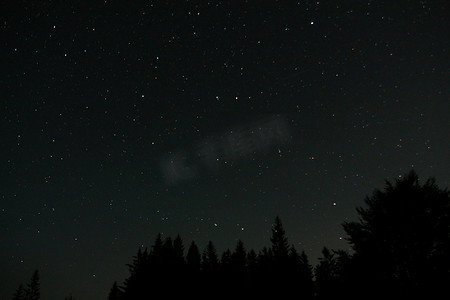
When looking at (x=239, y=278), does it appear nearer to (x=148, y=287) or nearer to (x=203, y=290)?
(x=203, y=290)

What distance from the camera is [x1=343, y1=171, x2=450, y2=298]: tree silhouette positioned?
8.93 meters

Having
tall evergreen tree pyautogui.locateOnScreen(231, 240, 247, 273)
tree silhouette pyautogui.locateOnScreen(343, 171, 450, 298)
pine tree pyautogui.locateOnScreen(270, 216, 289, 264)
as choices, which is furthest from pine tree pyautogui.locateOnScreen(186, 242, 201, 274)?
tree silhouette pyautogui.locateOnScreen(343, 171, 450, 298)

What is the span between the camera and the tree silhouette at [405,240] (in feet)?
29.3

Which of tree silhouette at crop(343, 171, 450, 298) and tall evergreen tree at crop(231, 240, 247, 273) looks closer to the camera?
tree silhouette at crop(343, 171, 450, 298)

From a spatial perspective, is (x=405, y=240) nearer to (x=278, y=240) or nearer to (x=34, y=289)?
(x=278, y=240)

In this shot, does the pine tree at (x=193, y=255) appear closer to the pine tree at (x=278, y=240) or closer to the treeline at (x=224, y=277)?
the treeline at (x=224, y=277)

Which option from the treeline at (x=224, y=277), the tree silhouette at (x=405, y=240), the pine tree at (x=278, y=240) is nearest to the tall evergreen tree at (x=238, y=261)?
the treeline at (x=224, y=277)

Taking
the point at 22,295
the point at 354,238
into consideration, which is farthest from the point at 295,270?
the point at 22,295

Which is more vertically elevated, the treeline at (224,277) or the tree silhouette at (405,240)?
the treeline at (224,277)

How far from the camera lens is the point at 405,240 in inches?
378

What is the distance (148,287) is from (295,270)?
42.8 ft

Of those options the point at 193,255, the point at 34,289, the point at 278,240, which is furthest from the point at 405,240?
the point at 34,289

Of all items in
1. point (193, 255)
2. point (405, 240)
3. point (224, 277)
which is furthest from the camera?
point (193, 255)

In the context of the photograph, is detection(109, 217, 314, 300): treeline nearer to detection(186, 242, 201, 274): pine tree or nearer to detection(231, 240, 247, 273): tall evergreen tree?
detection(231, 240, 247, 273): tall evergreen tree
